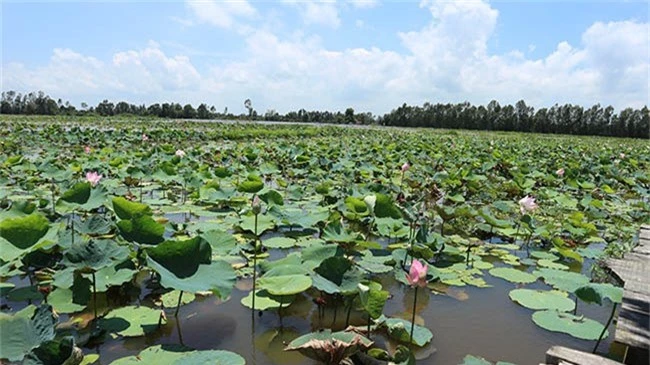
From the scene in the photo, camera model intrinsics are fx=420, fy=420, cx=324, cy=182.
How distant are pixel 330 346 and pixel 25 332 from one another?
3.71 feet

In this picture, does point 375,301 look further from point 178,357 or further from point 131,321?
point 131,321

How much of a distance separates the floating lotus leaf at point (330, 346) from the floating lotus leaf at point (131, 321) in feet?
2.49

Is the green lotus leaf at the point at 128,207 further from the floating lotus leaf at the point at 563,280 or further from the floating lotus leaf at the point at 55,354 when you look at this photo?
the floating lotus leaf at the point at 563,280

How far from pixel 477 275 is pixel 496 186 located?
12.4ft

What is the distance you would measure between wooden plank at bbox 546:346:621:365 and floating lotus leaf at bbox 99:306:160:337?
5.80 ft

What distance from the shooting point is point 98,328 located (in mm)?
1940

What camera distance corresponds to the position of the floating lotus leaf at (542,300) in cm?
236

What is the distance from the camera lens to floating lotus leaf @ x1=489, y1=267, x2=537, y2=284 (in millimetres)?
2798

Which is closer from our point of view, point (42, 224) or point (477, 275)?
point (42, 224)

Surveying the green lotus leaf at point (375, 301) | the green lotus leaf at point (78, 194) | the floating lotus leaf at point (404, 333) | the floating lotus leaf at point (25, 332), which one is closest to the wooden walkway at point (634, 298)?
the floating lotus leaf at point (404, 333)

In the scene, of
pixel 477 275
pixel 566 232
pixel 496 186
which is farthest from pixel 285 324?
pixel 496 186

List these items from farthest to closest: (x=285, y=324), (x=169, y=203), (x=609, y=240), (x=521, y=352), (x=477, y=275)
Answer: (x=169, y=203) → (x=609, y=240) → (x=477, y=275) → (x=285, y=324) → (x=521, y=352)

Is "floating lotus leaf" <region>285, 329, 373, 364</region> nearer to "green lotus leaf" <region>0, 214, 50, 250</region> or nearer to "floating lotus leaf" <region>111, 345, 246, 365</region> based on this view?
"floating lotus leaf" <region>111, 345, 246, 365</region>

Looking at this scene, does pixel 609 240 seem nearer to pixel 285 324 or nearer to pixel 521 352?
pixel 521 352
